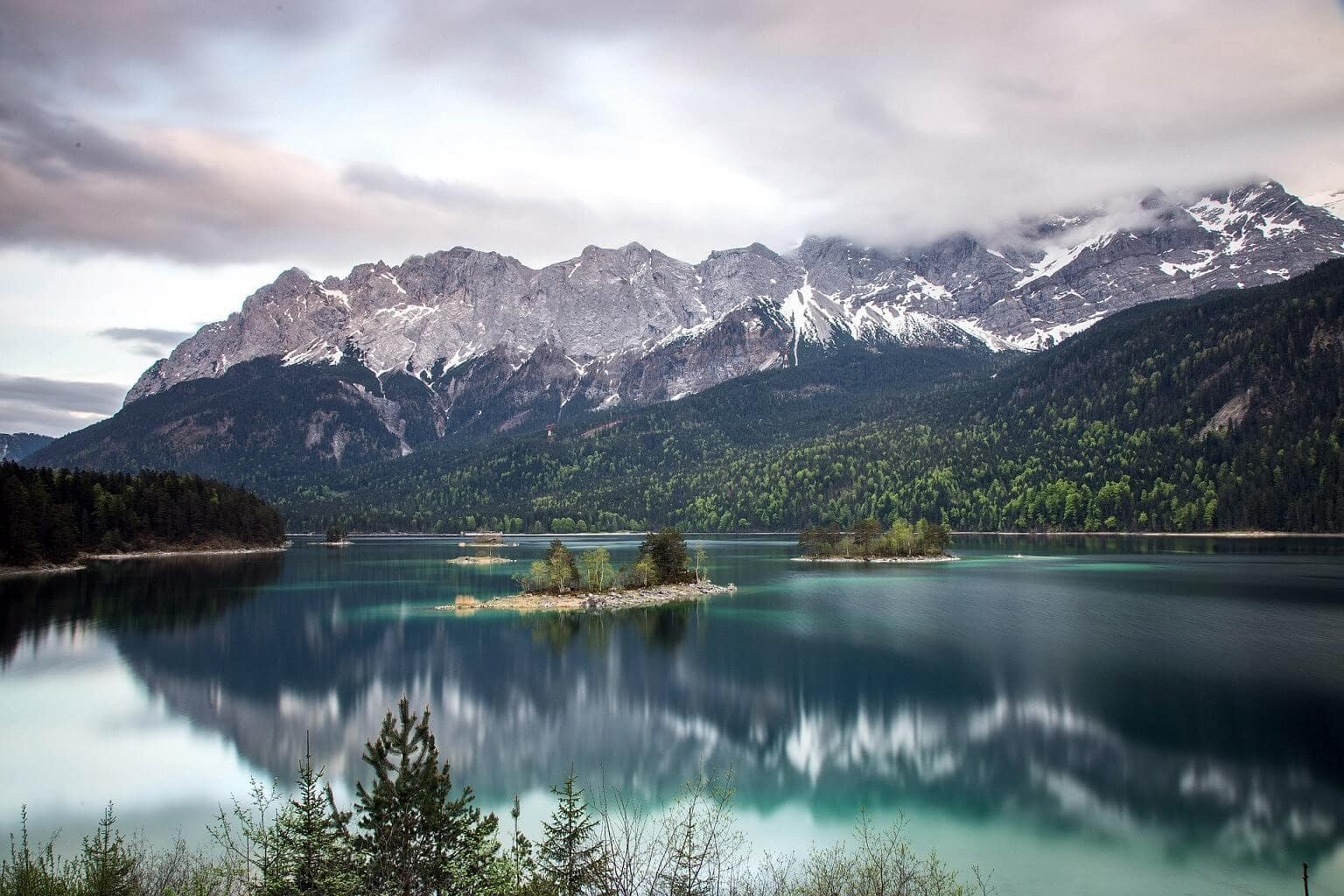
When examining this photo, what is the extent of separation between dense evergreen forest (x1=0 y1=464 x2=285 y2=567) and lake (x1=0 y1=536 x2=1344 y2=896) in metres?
16.3

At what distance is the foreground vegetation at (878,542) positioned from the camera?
135250mm

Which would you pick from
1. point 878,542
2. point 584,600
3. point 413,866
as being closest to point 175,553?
point 584,600

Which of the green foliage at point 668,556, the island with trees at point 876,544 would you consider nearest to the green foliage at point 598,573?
the green foliage at point 668,556

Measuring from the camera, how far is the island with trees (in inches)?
5320

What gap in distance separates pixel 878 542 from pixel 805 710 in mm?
101725

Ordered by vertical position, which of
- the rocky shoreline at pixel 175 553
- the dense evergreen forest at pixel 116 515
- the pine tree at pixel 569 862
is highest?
the dense evergreen forest at pixel 116 515

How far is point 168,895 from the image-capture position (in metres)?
15.1

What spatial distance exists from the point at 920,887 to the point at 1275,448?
182m

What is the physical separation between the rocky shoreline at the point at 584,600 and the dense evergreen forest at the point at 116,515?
171ft

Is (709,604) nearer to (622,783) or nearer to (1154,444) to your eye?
(622,783)

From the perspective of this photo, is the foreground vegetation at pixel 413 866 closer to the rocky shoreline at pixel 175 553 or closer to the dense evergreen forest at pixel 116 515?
the dense evergreen forest at pixel 116 515

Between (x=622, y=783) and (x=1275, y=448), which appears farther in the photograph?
(x=1275, y=448)

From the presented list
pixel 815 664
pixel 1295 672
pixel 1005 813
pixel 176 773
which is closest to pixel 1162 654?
pixel 1295 672

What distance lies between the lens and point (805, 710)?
40.8 metres
